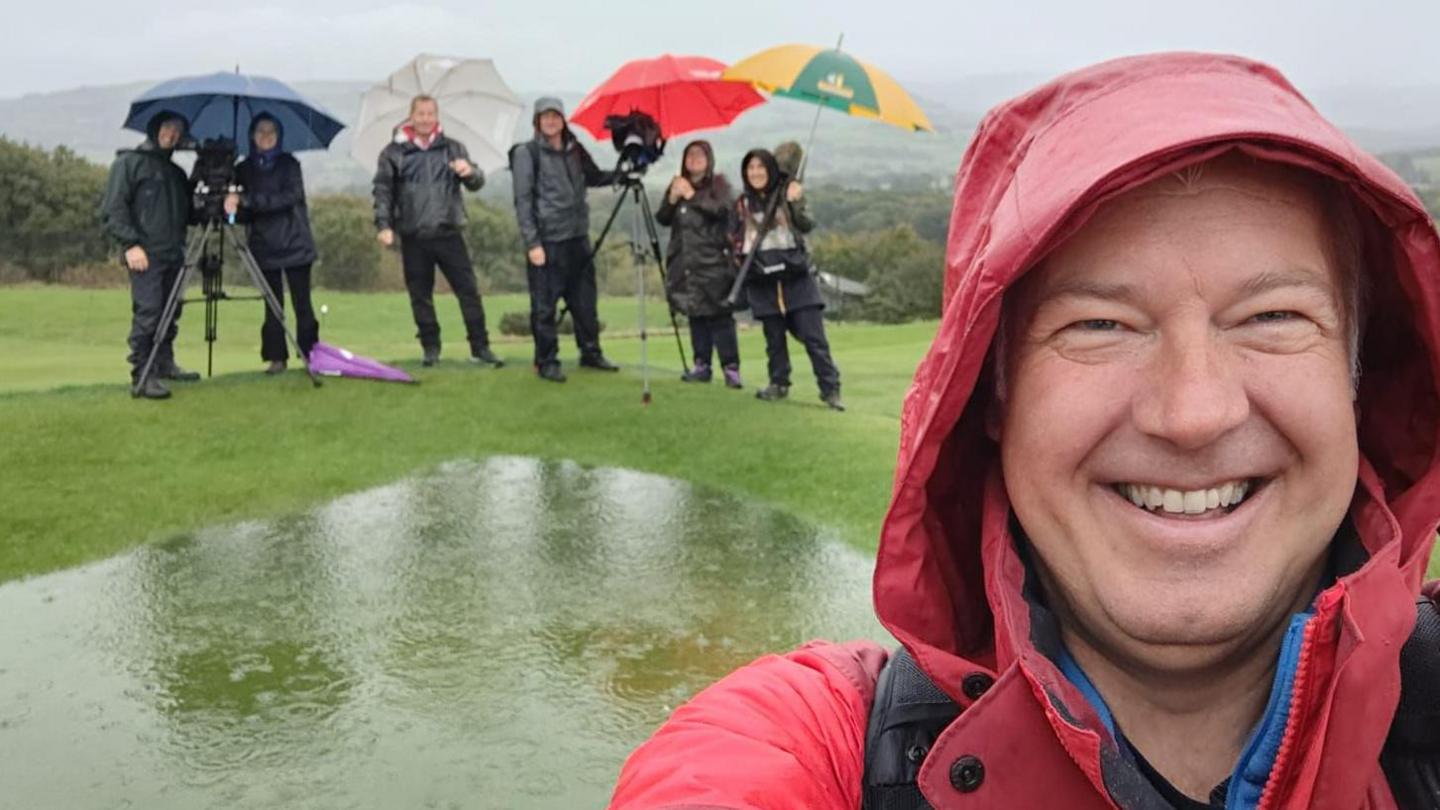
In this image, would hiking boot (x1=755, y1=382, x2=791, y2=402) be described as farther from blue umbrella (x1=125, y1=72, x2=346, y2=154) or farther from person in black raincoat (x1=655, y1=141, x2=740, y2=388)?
blue umbrella (x1=125, y1=72, x2=346, y2=154)

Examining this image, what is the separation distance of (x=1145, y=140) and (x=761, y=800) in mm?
693

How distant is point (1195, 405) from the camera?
110 centimetres

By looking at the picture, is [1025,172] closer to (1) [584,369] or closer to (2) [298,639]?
(2) [298,639]

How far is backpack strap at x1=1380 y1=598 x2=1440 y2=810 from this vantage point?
1.21 m

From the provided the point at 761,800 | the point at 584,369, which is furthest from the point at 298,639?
the point at 584,369

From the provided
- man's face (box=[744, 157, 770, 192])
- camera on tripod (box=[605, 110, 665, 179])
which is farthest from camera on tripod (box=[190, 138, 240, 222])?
man's face (box=[744, 157, 770, 192])

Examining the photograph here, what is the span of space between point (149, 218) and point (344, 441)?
2.22 meters

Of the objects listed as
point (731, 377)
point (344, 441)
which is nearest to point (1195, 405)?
point (344, 441)

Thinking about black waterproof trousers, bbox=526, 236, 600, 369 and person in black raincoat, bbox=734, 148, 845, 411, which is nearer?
person in black raincoat, bbox=734, 148, 845, 411

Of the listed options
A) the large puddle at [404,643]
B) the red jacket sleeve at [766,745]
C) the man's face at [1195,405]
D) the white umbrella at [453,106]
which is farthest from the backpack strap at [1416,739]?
the white umbrella at [453,106]

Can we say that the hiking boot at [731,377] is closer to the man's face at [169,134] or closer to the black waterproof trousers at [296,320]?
the black waterproof trousers at [296,320]

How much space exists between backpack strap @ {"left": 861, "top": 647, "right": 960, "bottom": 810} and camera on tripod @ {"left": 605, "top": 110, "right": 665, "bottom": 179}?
6.46m

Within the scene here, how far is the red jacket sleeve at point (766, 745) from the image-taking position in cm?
111

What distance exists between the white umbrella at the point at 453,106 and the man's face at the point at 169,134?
8.65 ft
